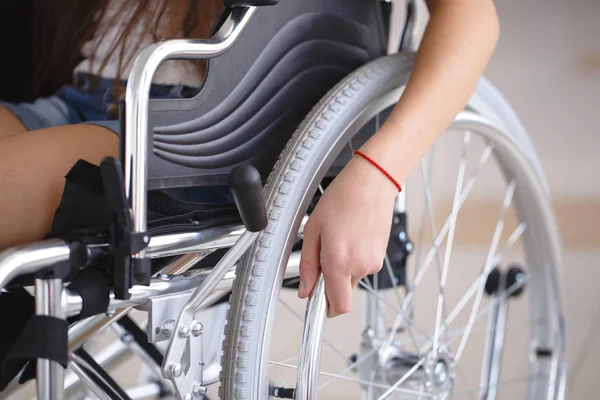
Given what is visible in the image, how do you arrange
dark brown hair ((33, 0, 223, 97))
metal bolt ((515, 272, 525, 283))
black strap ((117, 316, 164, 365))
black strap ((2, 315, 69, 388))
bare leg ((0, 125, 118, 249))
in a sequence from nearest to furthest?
black strap ((2, 315, 69, 388)) → bare leg ((0, 125, 118, 249)) → dark brown hair ((33, 0, 223, 97)) → black strap ((117, 316, 164, 365)) → metal bolt ((515, 272, 525, 283))

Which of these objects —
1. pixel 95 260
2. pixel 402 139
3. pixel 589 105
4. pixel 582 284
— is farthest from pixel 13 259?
pixel 589 105

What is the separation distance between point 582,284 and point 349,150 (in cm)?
147

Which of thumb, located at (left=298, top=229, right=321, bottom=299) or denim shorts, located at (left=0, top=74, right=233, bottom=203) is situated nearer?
thumb, located at (left=298, top=229, right=321, bottom=299)

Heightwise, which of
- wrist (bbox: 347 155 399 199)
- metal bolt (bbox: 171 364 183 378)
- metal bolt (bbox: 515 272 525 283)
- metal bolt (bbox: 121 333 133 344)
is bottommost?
metal bolt (bbox: 121 333 133 344)

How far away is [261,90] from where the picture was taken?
2.30ft

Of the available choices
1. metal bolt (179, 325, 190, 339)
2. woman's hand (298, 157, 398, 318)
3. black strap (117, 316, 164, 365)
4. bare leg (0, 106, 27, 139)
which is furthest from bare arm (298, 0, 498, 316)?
black strap (117, 316, 164, 365)

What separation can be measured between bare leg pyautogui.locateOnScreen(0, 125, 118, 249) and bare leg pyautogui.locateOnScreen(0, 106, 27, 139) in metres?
0.16

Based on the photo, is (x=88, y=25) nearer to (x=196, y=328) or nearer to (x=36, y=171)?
(x=36, y=171)

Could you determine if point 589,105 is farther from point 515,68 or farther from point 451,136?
point 451,136

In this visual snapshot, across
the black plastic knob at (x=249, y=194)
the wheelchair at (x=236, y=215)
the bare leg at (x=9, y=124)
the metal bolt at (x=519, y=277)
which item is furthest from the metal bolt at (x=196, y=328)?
the metal bolt at (x=519, y=277)

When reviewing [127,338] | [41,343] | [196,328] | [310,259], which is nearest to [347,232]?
[310,259]

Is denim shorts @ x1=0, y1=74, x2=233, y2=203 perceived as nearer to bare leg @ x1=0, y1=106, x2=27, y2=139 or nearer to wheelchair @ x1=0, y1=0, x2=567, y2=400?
bare leg @ x1=0, y1=106, x2=27, y2=139

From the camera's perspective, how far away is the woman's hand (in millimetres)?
628

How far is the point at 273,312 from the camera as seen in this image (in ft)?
2.15
